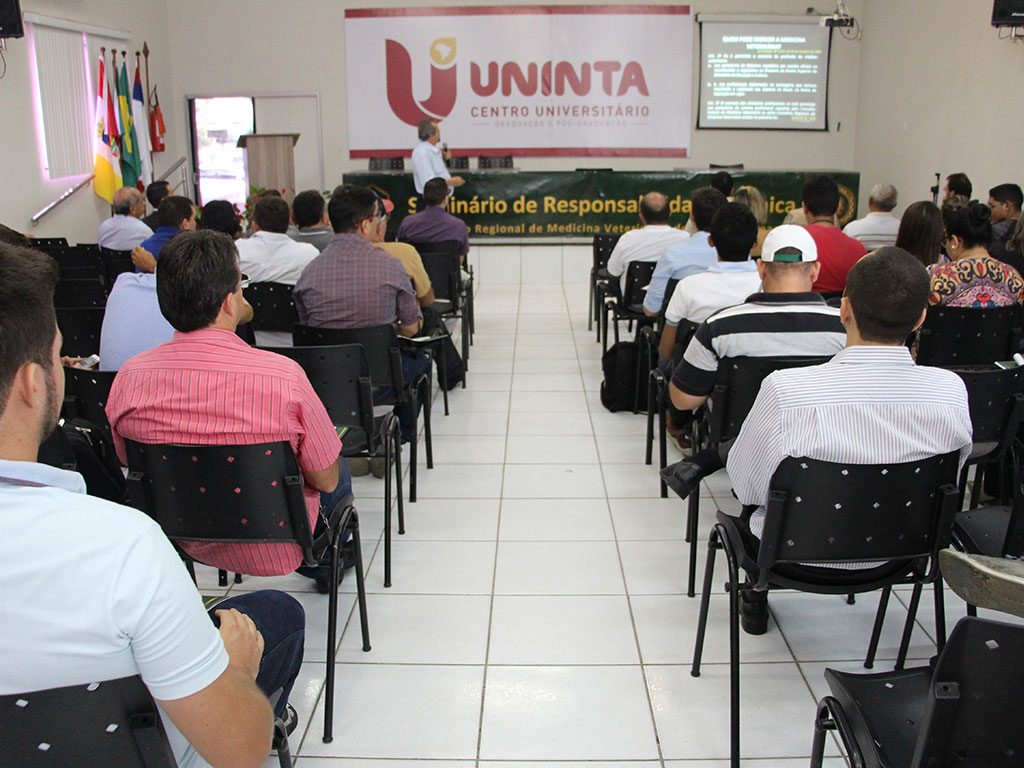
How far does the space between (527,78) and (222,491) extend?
30.3 ft

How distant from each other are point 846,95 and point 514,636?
31.7 feet

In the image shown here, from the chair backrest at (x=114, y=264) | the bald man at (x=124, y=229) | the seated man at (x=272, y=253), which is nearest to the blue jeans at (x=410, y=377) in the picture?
the seated man at (x=272, y=253)

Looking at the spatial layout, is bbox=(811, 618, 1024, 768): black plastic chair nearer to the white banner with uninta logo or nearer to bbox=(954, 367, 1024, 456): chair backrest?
bbox=(954, 367, 1024, 456): chair backrest

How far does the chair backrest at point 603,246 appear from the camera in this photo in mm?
6267

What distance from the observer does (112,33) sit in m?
8.94

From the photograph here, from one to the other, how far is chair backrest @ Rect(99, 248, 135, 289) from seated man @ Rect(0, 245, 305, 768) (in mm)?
4778

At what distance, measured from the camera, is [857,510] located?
6.21 ft

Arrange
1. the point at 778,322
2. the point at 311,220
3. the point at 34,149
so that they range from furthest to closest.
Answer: the point at 34,149 < the point at 311,220 < the point at 778,322

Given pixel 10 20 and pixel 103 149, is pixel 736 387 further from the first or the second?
pixel 103 149

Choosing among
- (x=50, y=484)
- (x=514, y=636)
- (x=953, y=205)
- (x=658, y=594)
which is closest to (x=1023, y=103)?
(x=953, y=205)

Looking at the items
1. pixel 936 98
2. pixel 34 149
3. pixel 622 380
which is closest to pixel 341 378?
pixel 622 380

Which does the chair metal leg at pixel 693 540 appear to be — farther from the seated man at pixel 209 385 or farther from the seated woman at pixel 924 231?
the seated woman at pixel 924 231

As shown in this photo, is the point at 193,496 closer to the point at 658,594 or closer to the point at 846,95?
the point at 658,594

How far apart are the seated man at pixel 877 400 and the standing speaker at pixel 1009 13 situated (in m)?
4.81
